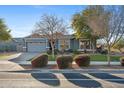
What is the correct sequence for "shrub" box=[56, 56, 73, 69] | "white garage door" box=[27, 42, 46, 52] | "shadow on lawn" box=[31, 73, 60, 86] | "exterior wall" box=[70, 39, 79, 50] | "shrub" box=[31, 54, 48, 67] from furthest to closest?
"white garage door" box=[27, 42, 46, 52], "exterior wall" box=[70, 39, 79, 50], "shrub" box=[31, 54, 48, 67], "shrub" box=[56, 56, 73, 69], "shadow on lawn" box=[31, 73, 60, 86]

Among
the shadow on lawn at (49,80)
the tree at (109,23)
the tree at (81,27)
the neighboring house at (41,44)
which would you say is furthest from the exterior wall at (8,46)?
the shadow on lawn at (49,80)

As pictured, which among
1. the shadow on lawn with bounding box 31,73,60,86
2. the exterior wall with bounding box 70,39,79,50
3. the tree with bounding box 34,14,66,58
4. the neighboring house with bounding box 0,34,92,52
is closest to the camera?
the shadow on lawn with bounding box 31,73,60,86

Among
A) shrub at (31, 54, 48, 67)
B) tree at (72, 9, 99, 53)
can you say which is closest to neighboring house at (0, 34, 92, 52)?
tree at (72, 9, 99, 53)

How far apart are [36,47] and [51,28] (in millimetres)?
15295

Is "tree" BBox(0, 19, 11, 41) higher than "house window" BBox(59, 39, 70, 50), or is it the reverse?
"tree" BBox(0, 19, 11, 41)

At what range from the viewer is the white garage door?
1805 inches

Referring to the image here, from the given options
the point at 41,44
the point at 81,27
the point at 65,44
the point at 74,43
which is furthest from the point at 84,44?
the point at 41,44

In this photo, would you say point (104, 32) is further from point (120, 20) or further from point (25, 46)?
point (25, 46)

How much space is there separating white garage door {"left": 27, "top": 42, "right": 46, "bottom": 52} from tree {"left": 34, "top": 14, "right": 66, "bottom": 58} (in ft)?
41.1

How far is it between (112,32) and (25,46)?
27.8 meters

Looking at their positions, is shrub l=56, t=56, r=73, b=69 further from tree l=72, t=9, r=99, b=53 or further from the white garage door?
the white garage door

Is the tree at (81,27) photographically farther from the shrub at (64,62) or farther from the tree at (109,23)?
the shrub at (64,62)

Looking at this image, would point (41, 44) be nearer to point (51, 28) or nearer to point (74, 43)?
point (74, 43)

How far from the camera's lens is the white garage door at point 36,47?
45.8 metres
